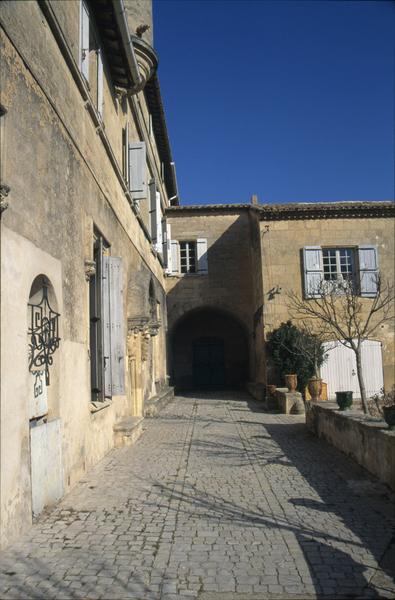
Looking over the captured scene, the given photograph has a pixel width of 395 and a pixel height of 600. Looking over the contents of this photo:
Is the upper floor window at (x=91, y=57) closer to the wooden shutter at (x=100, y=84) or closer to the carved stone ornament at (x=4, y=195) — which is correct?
the wooden shutter at (x=100, y=84)

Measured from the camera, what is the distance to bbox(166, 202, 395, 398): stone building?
16719mm

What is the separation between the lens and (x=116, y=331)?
8805 millimetres

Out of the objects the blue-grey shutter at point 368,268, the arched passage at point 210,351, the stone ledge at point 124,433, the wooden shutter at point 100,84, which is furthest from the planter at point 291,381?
the wooden shutter at point 100,84

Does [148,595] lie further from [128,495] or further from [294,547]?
[128,495]

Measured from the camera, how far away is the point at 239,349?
2347cm

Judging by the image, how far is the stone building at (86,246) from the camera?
4.65 m

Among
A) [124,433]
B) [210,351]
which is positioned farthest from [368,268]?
[124,433]

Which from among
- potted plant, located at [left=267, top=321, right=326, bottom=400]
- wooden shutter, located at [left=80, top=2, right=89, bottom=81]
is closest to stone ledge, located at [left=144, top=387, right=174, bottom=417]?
potted plant, located at [left=267, top=321, right=326, bottom=400]

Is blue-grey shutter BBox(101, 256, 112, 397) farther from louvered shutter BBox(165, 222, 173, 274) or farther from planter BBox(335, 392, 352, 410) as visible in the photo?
louvered shutter BBox(165, 222, 173, 274)

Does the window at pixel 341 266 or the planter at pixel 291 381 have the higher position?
the window at pixel 341 266

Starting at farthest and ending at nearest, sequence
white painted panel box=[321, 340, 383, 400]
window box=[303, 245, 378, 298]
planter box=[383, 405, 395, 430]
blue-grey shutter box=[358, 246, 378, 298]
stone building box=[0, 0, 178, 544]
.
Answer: blue-grey shutter box=[358, 246, 378, 298] → window box=[303, 245, 378, 298] → white painted panel box=[321, 340, 383, 400] → planter box=[383, 405, 395, 430] → stone building box=[0, 0, 178, 544]

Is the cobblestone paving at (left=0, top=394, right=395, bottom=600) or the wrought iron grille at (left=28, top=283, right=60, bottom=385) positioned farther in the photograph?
the wrought iron grille at (left=28, top=283, right=60, bottom=385)

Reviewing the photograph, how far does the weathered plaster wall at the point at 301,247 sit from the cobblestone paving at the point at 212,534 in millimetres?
8917

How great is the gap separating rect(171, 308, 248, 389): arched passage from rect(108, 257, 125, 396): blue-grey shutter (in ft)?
47.5
